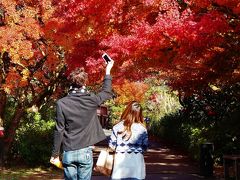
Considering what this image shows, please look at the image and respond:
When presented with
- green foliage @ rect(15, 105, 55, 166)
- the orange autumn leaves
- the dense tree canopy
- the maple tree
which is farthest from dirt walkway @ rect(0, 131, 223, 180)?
the orange autumn leaves

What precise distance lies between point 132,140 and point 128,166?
0.35m

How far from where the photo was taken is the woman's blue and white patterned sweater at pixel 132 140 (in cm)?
608

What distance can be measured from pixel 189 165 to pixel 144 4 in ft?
22.6

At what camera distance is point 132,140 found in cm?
609

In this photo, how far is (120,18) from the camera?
1023 cm

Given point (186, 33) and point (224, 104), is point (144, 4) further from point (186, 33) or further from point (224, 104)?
point (224, 104)

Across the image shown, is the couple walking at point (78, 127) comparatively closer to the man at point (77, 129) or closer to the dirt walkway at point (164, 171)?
the man at point (77, 129)

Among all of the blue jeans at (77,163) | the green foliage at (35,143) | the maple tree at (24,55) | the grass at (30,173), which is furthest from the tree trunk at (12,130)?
the blue jeans at (77,163)

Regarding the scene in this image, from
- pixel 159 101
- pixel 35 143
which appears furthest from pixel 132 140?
pixel 159 101

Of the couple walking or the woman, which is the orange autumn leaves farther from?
the couple walking

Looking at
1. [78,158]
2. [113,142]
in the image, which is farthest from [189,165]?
[78,158]

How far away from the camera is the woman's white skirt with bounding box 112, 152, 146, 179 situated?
20.1 ft

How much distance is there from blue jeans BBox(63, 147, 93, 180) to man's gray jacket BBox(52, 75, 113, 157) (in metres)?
0.07

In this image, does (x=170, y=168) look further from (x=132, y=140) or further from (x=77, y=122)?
(x=77, y=122)
